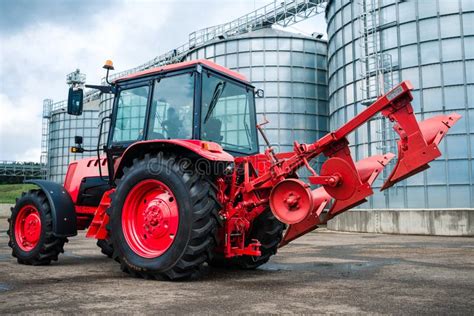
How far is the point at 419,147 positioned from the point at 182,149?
285 cm

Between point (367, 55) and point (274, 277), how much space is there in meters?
16.7

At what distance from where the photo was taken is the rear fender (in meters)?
5.59

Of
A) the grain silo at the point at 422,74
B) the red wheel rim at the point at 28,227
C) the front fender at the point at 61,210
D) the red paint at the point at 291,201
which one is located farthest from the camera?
the grain silo at the point at 422,74

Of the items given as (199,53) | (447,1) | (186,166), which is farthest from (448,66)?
(186,166)

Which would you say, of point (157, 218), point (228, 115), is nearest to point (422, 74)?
point (228, 115)

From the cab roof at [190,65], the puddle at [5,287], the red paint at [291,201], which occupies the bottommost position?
the puddle at [5,287]

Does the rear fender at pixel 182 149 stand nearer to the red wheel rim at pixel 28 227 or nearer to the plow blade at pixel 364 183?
the plow blade at pixel 364 183

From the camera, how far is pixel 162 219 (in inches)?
228

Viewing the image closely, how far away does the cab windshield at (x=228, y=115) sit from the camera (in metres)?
6.32

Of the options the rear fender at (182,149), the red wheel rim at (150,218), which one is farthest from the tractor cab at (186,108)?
the red wheel rim at (150,218)

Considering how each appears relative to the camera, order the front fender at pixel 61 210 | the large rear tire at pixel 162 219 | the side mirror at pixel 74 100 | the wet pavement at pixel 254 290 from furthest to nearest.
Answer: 1. the front fender at pixel 61 210
2. the side mirror at pixel 74 100
3. the large rear tire at pixel 162 219
4. the wet pavement at pixel 254 290

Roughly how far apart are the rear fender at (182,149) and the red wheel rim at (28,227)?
2.16 meters

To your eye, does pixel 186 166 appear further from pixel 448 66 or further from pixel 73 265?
pixel 448 66

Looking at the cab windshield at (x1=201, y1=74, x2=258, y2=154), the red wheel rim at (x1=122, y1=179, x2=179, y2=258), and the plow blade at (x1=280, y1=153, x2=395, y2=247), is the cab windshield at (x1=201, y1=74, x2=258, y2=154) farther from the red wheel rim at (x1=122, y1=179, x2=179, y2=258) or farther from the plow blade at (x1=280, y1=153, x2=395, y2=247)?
the plow blade at (x1=280, y1=153, x2=395, y2=247)
